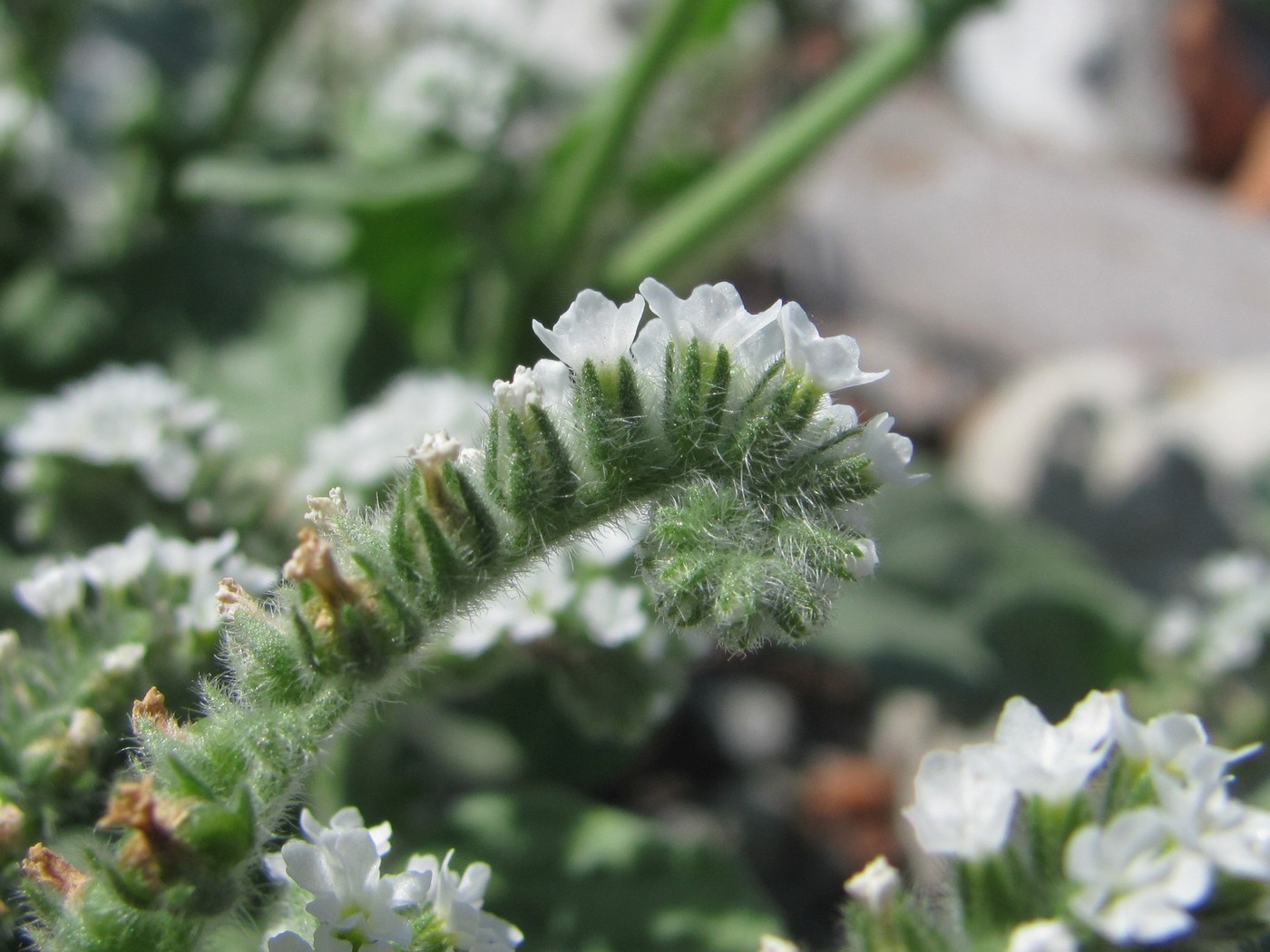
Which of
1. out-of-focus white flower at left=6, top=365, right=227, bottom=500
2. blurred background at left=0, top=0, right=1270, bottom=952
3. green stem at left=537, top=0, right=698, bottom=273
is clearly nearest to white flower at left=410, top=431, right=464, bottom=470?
blurred background at left=0, top=0, right=1270, bottom=952

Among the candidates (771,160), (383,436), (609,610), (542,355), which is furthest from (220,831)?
(771,160)

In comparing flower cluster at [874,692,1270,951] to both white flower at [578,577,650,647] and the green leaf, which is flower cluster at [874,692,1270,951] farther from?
the green leaf

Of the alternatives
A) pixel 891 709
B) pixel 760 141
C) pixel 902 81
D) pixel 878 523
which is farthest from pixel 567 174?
pixel 891 709

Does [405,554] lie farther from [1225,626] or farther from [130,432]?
[1225,626]

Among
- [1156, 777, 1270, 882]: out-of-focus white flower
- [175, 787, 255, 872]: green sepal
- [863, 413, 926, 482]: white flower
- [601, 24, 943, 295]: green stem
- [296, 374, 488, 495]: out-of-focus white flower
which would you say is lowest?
[1156, 777, 1270, 882]: out-of-focus white flower

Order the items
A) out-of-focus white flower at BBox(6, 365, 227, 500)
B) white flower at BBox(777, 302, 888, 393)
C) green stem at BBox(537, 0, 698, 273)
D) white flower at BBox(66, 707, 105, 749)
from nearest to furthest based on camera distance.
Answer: white flower at BBox(777, 302, 888, 393)
white flower at BBox(66, 707, 105, 749)
out-of-focus white flower at BBox(6, 365, 227, 500)
green stem at BBox(537, 0, 698, 273)

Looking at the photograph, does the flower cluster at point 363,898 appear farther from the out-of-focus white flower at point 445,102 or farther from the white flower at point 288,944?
the out-of-focus white flower at point 445,102

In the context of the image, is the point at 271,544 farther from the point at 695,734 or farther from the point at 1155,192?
the point at 1155,192
